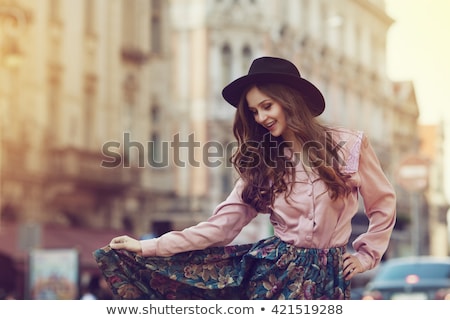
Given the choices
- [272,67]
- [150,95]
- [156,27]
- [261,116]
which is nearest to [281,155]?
[261,116]

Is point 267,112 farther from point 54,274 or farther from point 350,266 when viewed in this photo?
point 54,274

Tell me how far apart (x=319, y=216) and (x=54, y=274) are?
10.6 meters

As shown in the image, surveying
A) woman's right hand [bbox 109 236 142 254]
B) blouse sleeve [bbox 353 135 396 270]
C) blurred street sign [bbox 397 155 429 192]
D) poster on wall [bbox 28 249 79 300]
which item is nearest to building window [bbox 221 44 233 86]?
blurred street sign [bbox 397 155 429 192]

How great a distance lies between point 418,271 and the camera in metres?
12.1

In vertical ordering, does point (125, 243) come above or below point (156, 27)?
below

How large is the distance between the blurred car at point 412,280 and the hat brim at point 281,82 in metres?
7.63

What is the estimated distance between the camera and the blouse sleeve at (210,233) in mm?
3439

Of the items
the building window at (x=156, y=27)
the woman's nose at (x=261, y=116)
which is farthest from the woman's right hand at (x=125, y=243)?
the building window at (x=156, y=27)

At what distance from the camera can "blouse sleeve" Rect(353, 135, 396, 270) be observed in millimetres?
3482

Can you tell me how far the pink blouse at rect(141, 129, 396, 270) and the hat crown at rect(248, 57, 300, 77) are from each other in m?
0.21

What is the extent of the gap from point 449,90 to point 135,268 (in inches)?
376

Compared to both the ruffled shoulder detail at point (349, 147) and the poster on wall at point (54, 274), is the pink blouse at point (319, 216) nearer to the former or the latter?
the ruffled shoulder detail at point (349, 147)
